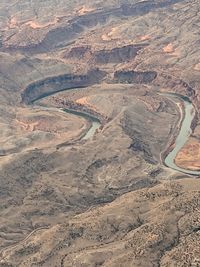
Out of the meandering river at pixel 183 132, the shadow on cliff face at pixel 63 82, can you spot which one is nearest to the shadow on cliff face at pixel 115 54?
the shadow on cliff face at pixel 63 82

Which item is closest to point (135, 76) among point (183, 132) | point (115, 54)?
point (115, 54)

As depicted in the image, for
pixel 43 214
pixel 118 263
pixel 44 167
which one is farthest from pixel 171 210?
pixel 44 167

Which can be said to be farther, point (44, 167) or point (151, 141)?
point (151, 141)

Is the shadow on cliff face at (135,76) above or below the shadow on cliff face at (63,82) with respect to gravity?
above

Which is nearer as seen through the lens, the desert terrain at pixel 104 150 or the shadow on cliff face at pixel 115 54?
the desert terrain at pixel 104 150

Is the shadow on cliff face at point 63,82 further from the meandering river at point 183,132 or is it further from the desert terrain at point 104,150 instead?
the meandering river at point 183,132

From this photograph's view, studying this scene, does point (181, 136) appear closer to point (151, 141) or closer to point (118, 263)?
point (151, 141)

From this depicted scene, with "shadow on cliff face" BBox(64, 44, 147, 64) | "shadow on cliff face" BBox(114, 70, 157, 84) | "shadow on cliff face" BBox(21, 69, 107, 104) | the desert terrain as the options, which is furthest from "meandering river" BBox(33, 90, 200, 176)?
"shadow on cliff face" BBox(64, 44, 147, 64)

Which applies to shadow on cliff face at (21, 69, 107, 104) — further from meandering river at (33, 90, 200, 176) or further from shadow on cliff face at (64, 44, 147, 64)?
meandering river at (33, 90, 200, 176)

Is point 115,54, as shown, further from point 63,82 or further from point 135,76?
point 63,82
